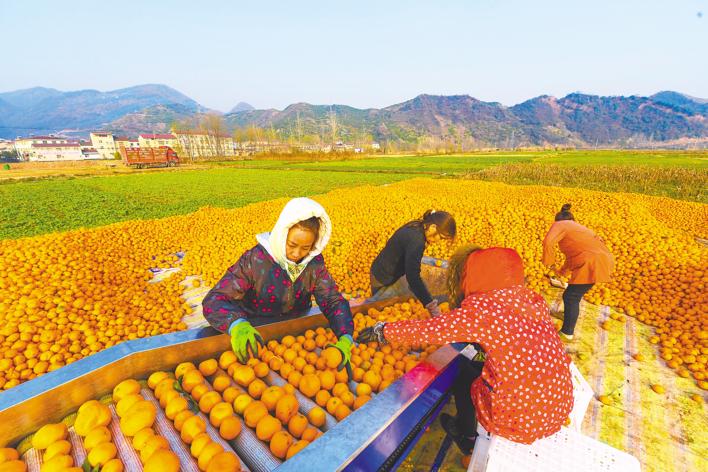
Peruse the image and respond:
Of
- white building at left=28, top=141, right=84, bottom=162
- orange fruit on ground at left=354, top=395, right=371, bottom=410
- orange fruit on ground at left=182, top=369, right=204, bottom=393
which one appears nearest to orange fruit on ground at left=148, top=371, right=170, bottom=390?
orange fruit on ground at left=182, top=369, right=204, bottom=393

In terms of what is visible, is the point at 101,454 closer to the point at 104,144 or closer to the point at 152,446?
the point at 152,446

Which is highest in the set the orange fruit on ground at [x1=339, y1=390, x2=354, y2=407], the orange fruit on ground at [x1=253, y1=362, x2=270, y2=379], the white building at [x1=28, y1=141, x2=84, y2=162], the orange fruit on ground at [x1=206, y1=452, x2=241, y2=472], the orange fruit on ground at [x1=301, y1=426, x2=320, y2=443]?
the orange fruit on ground at [x1=206, y1=452, x2=241, y2=472]

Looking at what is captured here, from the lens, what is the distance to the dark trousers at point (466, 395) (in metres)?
2.80

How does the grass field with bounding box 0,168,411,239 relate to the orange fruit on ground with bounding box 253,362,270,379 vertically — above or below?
below

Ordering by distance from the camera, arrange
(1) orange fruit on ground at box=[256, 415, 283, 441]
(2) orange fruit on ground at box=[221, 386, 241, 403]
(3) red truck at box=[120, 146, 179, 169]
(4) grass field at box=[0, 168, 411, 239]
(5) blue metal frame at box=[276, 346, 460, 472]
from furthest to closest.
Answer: (3) red truck at box=[120, 146, 179, 169]
(4) grass field at box=[0, 168, 411, 239]
(2) orange fruit on ground at box=[221, 386, 241, 403]
(1) orange fruit on ground at box=[256, 415, 283, 441]
(5) blue metal frame at box=[276, 346, 460, 472]

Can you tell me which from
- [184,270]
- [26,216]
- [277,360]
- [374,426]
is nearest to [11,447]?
[277,360]

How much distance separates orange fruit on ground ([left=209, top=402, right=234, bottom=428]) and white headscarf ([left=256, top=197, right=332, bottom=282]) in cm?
123

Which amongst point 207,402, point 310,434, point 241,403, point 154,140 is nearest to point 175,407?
point 207,402

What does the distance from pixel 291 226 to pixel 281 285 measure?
78cm

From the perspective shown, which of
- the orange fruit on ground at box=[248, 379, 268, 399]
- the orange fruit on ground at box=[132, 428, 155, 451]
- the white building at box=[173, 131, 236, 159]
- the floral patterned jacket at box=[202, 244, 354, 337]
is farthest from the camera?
the white building at box=[173, 131, 236, 159]

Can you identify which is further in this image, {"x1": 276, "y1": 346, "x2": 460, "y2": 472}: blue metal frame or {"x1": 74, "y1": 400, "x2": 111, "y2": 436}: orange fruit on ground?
{"x1": 74, "y1": 400, "x2": 111, "y2": 436}: orange fruit on ground

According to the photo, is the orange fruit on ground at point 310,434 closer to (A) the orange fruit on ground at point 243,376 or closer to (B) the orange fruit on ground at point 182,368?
(A) the orange fruit on ground at point 243,376

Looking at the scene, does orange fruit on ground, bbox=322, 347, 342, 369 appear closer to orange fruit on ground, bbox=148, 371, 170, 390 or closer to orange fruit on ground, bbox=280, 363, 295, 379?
orange fruit on ground, bbox=280, 363, 295, 379

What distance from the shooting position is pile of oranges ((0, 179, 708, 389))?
3.95 metres
